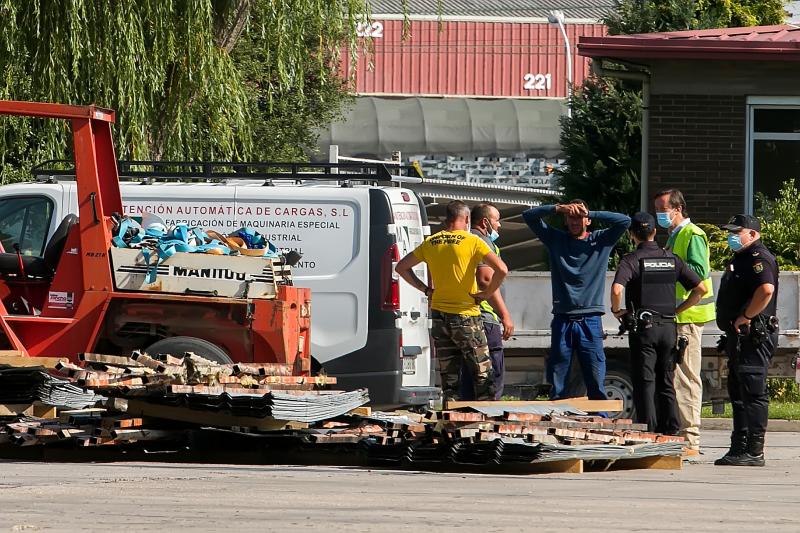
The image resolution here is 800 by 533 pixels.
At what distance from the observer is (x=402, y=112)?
1775 inches

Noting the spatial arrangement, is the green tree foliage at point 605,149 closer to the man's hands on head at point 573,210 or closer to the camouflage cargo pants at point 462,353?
the man's hands on head at point 573,210

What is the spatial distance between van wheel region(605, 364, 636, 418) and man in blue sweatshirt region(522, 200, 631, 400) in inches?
85.1

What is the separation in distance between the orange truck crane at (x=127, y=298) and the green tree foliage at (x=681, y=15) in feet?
49.3

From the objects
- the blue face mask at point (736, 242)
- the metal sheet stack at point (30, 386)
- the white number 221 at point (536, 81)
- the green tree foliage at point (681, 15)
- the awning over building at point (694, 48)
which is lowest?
the metal sheet stack at point (30, 386)

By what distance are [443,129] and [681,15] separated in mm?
20340

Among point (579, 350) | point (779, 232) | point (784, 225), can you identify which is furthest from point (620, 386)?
point (784, 225)

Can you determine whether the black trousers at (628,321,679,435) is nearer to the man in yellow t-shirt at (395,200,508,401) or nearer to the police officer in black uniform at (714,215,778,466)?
the police officer in black uniform at (714,215,778,466)

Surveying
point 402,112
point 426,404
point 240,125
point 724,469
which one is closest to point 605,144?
point 240,125

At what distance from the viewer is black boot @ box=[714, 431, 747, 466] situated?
10.4m

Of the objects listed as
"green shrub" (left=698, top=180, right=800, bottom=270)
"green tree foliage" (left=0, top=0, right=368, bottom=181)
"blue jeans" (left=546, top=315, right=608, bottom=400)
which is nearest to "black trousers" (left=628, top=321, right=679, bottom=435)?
"blue jeans" (left=546, top=315, right=608, bottom=400)

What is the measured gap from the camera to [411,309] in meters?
12.1

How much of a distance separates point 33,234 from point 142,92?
16.4 ft

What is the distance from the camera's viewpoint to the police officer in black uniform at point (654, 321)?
1077 centimetres

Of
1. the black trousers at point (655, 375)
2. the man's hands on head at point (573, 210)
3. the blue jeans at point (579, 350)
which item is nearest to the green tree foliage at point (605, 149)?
the man's hands on head at point (573, 210)
